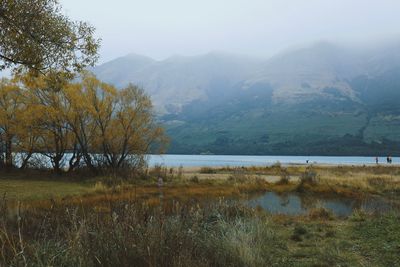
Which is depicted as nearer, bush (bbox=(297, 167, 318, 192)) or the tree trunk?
bush (bbox=(297, 167, 318, 192))

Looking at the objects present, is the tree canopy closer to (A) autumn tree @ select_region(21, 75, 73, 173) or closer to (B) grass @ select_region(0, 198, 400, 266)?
(B) grass @ select_region(0, 198, 400, 266)

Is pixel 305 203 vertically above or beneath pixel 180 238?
beneath

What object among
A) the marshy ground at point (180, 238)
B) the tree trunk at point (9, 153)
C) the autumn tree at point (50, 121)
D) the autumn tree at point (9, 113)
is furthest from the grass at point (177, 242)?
the tree trunk at point (9, 153)

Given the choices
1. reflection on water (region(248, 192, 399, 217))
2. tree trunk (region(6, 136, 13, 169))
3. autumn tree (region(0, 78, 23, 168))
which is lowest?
reflection on water (region(248, 192, 399, 217))

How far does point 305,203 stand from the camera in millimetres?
24219

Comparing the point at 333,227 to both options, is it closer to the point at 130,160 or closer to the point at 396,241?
Result: the point at 396,241

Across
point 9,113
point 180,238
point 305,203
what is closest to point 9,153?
point 9,113

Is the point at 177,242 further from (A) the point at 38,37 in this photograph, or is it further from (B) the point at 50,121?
(B) the point at 50,121

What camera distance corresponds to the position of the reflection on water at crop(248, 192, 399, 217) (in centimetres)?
2102

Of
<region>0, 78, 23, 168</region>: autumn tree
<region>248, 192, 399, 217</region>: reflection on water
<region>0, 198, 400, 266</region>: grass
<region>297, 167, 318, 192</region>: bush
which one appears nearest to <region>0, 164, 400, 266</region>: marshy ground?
<region>0, 198, 400, 266</region>: grass

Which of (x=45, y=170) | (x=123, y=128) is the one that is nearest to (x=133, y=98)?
(x=123, y=128)

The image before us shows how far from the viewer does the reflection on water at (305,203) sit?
69.0 ft

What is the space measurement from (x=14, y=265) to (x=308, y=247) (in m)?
7.15

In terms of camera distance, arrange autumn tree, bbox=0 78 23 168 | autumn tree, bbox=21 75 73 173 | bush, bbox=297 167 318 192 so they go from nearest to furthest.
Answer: bush, bbox=297 167 318 192, autumn tree, bbox=21 75 73 173, autumn tree, bbox=0 78 23 168
